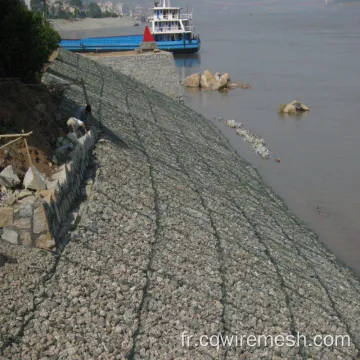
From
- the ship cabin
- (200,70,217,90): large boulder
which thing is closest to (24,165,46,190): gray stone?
(200,70,217,90): large boulder

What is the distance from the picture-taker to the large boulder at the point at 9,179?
7.50 meters

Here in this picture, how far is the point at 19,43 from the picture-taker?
34.8ft

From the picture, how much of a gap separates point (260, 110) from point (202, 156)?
15.8 meters

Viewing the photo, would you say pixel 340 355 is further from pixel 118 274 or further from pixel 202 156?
pixel 202 156

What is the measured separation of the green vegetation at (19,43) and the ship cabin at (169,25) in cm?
4555

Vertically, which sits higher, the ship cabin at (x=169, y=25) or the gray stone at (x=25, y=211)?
the ship cabin at (x=169, y=25)

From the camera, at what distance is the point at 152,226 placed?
8.78m

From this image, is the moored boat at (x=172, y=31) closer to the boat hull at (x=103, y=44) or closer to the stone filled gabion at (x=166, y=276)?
the boat hull at (x=103, y=44)

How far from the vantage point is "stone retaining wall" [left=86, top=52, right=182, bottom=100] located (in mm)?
24422

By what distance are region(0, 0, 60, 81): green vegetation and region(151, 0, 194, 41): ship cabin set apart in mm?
45553

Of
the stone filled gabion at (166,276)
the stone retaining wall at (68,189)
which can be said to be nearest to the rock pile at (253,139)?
the stone filled gabion at (166,276)

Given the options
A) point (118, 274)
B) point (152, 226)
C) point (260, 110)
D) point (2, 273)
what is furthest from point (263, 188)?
point (260, 110)

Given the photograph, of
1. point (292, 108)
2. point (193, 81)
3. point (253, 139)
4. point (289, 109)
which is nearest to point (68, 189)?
point (253, 139)

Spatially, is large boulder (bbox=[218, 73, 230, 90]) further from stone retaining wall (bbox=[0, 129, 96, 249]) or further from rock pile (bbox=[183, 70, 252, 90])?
stone retaining wall (bbox=[0, 129, 96, 249])
